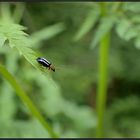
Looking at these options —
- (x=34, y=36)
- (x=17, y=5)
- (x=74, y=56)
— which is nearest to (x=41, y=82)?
(x=34, y=36)

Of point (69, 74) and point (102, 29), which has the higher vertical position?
point (69, 74)

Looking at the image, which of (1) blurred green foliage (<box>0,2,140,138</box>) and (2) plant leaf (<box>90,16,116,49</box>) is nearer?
(2) plant leaf (<box>90,16,116,49</box>)

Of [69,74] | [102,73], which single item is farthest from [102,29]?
[69,74]

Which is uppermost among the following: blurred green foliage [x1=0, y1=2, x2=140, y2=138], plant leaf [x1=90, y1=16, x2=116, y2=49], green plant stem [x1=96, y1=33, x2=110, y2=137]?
blurred green foliage [x1=0, y1=2, x2=140, y2=138]

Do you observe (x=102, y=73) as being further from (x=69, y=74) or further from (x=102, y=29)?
(x=69, y=74)

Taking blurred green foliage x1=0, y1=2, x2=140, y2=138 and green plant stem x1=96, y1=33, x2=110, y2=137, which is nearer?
green plant stem x1=96, y1=33, x2=110, y2=137

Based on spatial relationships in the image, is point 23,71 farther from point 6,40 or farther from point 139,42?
point 6,40

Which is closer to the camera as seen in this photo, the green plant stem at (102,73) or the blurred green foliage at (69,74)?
the green plant stem at (102,73)

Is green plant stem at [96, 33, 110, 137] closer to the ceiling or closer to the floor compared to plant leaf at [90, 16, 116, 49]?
closer to the floor
